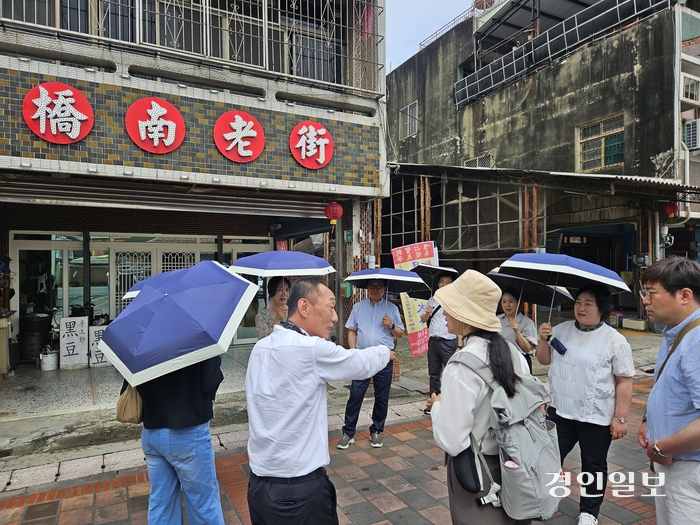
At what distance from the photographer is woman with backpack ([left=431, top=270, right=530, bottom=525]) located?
192 centimetres

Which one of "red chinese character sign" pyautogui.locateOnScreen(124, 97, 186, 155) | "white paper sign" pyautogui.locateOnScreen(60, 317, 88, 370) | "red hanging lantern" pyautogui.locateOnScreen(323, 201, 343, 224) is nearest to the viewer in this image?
"red chinese character sign" pyautogui.locateOnScreen(124, 97, 186, 155)

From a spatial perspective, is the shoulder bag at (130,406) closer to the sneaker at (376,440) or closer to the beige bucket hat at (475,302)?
the beige bucket hat at (475,302)

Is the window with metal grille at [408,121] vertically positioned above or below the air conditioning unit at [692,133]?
above

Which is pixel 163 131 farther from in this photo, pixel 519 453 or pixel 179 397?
pixel 519 453

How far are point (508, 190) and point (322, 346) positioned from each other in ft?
34.9

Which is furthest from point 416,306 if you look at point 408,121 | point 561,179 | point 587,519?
point 408,121

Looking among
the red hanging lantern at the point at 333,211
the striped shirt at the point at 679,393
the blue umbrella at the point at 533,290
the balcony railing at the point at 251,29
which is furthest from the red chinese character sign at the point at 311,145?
the striped shirt at the point at 679,393

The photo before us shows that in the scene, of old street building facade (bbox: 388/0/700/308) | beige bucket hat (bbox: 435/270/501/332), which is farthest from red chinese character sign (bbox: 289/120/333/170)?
beige bucket hat (bbox: 435/270/501/332)

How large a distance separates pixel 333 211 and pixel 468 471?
6162mm

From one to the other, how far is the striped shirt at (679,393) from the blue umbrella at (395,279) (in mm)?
2703

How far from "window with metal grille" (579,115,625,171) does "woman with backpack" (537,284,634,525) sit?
40.4 ft

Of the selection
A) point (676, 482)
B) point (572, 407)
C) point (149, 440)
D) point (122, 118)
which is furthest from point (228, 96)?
point (676, 482)

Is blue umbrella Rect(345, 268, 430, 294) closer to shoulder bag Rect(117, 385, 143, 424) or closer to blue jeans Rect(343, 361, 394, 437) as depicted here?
blue jeans Rect(343, 361, 394, 437)

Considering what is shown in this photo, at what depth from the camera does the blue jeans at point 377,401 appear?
4484 mm
